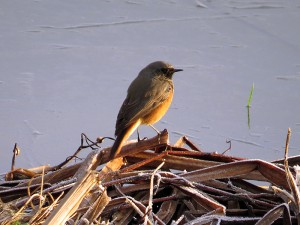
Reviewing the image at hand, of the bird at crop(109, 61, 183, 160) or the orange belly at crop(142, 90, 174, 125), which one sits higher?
the bird at crop(109, 61, 183, 160)

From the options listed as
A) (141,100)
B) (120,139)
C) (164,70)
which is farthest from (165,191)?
(164,70)

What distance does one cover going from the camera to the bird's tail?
10.2ft

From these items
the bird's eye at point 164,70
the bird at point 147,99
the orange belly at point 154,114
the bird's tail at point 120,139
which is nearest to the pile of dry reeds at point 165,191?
the bird's tail at point 120,139

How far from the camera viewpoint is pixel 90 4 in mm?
8203

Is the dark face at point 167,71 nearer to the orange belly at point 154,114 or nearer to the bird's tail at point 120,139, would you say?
the orange belly at point 154,114

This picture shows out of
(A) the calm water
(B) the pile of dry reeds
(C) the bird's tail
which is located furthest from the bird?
(B) the pile of dry reeds

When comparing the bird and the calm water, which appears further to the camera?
the calm water

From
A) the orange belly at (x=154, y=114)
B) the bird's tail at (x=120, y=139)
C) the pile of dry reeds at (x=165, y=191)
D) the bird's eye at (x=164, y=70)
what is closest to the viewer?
the pile of dry reeds at (x=165, y=191)

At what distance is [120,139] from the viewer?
389cm

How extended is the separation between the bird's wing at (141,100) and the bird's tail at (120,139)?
28 mm

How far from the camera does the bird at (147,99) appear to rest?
4.57 m

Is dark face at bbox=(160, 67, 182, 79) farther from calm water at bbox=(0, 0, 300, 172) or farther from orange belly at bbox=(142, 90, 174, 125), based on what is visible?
calm water at bbox=(0, 0, 300, 172)

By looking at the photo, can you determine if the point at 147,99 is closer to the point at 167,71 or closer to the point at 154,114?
the point at 154,114

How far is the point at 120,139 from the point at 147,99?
1.05m
